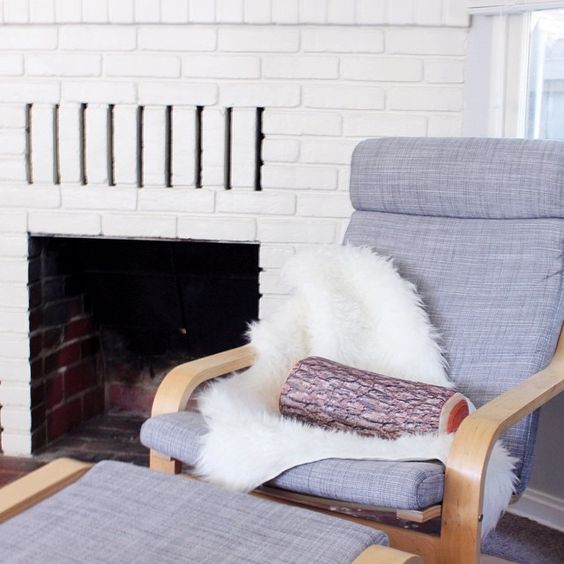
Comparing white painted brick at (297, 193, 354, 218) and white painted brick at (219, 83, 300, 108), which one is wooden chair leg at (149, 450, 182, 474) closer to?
white painted brick at (297, 193, 354, 218)

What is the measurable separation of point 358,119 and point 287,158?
228 mm

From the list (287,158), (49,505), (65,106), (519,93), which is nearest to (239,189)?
(287,158)

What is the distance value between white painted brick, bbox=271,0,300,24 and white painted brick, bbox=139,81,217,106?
264mm

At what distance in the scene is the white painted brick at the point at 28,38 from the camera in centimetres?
267

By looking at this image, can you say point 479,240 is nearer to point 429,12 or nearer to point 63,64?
point 429,12

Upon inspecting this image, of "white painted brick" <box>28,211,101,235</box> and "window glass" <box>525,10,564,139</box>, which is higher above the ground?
"window glass" <box>525,10,564,139</box>

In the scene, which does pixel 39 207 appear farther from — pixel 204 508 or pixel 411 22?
pixel 204 508

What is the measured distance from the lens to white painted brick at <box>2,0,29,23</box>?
2.66 metres

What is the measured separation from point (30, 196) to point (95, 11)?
583mm

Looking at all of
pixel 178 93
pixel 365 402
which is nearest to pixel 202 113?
pixel 178 93

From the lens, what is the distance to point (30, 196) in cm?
275

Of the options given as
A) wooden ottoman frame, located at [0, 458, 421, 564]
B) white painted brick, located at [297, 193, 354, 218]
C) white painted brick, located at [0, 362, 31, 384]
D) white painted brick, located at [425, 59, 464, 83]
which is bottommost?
white painted brick, located at [0, 362, 31, 384]

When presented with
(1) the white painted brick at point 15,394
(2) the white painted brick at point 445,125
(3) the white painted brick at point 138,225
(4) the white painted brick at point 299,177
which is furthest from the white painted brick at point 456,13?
(1) the white painted brick at point 15,394

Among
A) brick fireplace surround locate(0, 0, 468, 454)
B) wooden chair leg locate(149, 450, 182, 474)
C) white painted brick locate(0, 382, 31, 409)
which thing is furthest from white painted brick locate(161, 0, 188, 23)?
wooden chair leg locate(149, 450, 182, 474)
